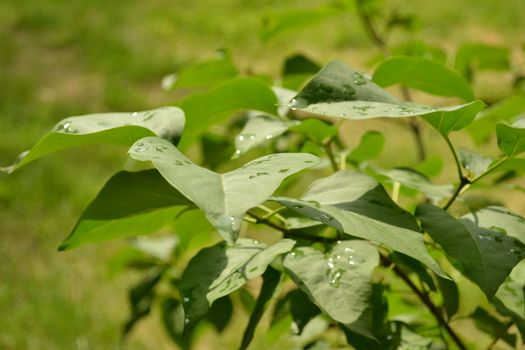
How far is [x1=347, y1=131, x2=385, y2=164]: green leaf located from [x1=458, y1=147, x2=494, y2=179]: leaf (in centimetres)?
20

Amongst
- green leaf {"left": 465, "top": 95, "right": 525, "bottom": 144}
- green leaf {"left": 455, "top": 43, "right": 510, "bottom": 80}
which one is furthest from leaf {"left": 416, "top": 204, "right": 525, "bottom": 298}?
green leaf {"left": 455, "top": 43, "right": 510, "bottom": 80}

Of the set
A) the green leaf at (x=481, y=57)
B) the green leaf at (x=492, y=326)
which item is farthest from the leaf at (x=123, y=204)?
the green leaf at (x=481, y=57)

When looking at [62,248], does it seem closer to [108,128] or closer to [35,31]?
[108,128]

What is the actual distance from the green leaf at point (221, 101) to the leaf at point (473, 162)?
0.18m

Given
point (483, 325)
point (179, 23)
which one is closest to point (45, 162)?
point (179, 23)

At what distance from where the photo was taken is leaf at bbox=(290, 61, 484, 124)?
1.71ft

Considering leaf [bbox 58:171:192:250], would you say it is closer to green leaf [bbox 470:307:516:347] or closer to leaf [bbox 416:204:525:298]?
leaf [bbox 416:204:525:298]

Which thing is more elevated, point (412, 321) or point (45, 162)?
point (412, 321)

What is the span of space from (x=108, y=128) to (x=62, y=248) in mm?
125

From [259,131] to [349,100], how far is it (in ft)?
0.68

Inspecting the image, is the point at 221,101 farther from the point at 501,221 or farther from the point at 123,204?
the point at 501,221

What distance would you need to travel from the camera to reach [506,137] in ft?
1.92

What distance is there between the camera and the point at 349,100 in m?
0.54

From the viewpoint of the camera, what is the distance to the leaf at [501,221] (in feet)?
1.97
